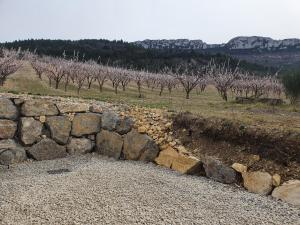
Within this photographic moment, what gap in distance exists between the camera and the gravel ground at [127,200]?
10461 millimetres

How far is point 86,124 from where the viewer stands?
59.2 feet

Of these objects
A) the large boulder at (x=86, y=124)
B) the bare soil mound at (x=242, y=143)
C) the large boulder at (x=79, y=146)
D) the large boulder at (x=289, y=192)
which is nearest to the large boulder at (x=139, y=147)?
the bare soil mound at (x=242, y=143)

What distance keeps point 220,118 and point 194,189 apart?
4.18m

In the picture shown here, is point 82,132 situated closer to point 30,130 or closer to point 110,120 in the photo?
point 110,120

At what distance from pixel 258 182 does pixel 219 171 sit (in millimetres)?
1490

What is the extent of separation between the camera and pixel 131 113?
717 inches

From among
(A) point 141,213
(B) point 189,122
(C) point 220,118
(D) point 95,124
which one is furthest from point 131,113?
(A) point 141,213

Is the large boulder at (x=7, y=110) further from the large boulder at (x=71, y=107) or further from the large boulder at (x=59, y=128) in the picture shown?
the large boulder at (x=71, y=107)

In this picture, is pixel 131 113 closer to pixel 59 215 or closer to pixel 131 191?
pixel 131 191

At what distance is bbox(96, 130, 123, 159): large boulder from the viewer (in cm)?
1748

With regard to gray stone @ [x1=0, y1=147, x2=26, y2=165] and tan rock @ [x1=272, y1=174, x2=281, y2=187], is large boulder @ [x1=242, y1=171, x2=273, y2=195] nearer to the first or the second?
tan rock @ [x1=272, y1=174, x2=281, y2=187]

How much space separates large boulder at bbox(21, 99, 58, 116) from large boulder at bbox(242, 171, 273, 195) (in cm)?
874

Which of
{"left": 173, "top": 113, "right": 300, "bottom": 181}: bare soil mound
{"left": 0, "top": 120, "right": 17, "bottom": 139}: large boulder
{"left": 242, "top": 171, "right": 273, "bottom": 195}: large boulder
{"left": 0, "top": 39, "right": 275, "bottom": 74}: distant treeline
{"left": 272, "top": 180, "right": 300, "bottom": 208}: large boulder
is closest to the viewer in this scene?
{"left": 272, "top": 180, "right": 300, "bottom": 208}: large boulder

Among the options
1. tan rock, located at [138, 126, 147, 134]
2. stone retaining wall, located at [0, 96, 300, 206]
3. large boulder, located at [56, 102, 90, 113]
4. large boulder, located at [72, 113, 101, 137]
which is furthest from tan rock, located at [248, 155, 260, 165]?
large boulder, located at [56, 102, 90, 113]
